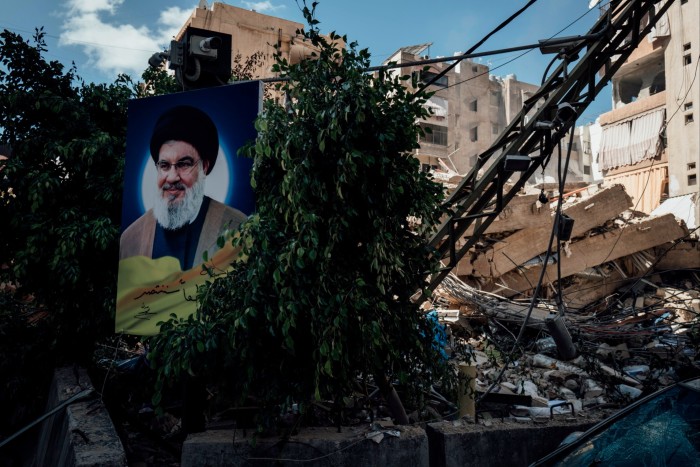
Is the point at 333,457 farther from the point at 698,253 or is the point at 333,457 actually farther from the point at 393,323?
the point at 698,253

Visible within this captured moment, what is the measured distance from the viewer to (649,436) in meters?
3.04

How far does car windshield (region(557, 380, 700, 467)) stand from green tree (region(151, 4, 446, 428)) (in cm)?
156

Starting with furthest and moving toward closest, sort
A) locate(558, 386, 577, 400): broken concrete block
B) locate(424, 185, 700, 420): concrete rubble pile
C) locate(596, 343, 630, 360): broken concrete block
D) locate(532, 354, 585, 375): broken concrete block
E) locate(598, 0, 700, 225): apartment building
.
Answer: locate(598, 0, 700, 225): apartment building → locate(596, 343, 630, 360): broken concrete block → locate(532, 354, 585, 375): broken concrete block → locate(424, 185, 700, 420): concrete rubble pile → locate(558, 386, 577, 400): broken concrete block

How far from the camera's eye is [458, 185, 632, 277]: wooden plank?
471 inches

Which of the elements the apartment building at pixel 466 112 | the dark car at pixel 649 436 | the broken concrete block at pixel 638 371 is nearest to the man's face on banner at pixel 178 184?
the dark car at pixel 649 436

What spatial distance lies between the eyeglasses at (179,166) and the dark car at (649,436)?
154 inches

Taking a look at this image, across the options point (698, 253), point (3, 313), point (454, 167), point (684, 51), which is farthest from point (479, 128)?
point (3, 313)

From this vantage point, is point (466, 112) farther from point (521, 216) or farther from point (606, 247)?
point (521, 216)

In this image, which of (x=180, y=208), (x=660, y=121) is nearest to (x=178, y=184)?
(x=180, y=208)

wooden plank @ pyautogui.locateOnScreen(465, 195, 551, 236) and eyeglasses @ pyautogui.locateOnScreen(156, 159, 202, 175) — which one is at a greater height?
wooden plank @ pyautogui.locateOnScreen(465, 195, 551, 236)

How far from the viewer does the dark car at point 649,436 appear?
2.83m

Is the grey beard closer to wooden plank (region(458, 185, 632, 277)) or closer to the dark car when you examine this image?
the dark car

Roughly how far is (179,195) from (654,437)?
4.32 m

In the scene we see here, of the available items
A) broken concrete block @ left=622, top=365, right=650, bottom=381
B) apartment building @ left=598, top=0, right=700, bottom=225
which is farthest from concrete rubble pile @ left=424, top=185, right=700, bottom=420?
apartment building @ left=598, top=0, right=700, bottom=225
